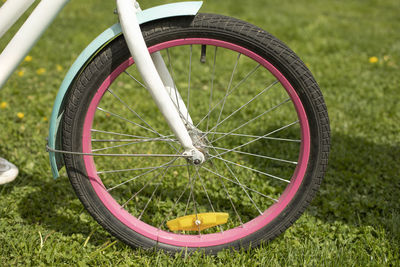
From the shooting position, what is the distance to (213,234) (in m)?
2.04

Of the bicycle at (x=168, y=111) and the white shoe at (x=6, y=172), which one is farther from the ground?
the bicycle at (x=168, y=111)

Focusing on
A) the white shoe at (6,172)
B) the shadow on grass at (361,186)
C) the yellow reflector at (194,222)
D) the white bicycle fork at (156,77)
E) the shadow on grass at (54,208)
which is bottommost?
the shadow on grass at (54,208)

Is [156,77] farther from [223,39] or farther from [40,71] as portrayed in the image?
[40,71]

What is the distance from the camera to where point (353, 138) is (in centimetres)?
305

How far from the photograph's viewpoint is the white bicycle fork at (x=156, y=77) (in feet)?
5.48

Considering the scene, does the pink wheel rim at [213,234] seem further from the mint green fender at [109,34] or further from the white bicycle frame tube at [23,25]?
the white bicycle frame tube at [23,25]

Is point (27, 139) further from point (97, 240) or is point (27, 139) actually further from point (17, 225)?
point (97, 240)

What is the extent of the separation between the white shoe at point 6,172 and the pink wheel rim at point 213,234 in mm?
675

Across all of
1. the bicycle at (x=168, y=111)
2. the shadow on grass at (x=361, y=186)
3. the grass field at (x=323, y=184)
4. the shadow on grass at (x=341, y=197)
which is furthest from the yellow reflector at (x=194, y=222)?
the shadow on grass at (x=361, y=186)

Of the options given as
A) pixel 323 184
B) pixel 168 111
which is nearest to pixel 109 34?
pixel 168 111

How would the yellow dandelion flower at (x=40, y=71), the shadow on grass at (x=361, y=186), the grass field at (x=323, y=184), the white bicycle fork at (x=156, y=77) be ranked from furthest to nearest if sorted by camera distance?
1. the yellow dandelion flower at (x=40, y=71)
2. the shadow on grass at (x=361, y=186)
3. the grass field at (x=323, y=184)
4. the white bicycle fork at (x=156, y=77)

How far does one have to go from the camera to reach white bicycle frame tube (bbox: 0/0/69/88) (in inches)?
66.6

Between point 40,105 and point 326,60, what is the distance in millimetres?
2852

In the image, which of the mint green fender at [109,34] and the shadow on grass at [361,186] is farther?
the shadow on grass at [361,186]
